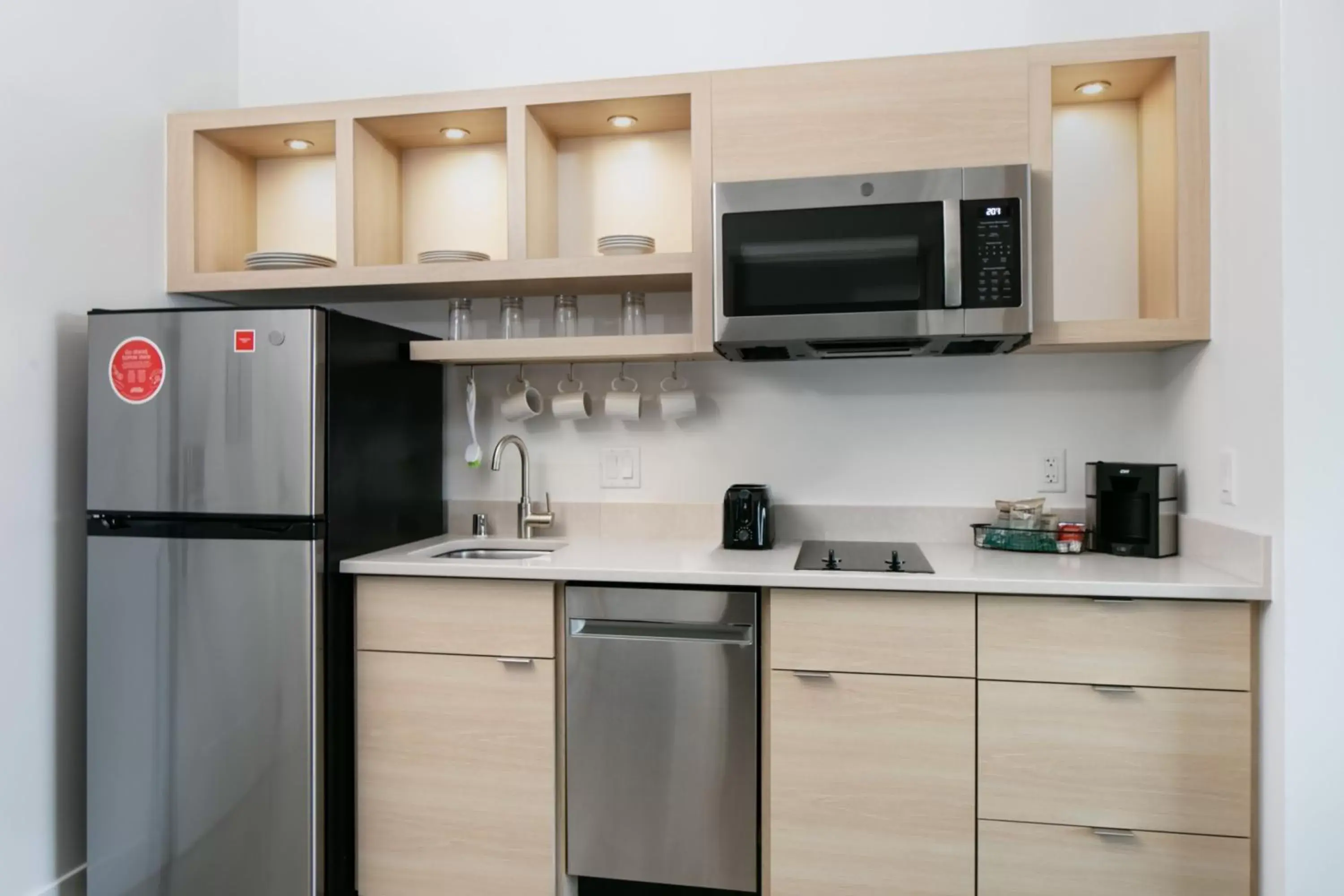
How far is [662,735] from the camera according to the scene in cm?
183

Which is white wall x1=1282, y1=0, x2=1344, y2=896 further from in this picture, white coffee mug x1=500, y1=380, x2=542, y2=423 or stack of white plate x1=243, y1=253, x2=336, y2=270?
stack of white plate x1=243, y1=253, x2=336, y2=270

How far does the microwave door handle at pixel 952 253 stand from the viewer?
1853 millimetres

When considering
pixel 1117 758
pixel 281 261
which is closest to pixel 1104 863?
pixel 1117 758

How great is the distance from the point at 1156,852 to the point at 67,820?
8.10ft

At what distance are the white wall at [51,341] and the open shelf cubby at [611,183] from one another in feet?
3.63

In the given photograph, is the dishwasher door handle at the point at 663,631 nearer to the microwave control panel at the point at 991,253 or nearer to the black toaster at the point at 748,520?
the black toaster at the point at 748,520

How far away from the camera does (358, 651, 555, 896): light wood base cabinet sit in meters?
1.88

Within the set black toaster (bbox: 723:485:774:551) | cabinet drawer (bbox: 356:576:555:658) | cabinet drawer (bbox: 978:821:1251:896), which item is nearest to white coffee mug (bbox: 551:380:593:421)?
black toaster (bbox: 723:485:774:551)

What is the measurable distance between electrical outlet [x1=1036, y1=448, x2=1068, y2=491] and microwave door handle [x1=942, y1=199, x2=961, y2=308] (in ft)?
2.15

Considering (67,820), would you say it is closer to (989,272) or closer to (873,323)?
(873,323)

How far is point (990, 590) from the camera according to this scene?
5.53 feet

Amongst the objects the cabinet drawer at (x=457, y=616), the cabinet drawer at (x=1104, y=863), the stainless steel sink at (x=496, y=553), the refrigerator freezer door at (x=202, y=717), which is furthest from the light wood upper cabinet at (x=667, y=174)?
the cabinet drawer at (x=1104, y=863)

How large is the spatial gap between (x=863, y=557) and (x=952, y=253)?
75 centimetres

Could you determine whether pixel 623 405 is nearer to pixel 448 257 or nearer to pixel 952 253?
pixel 448 257
